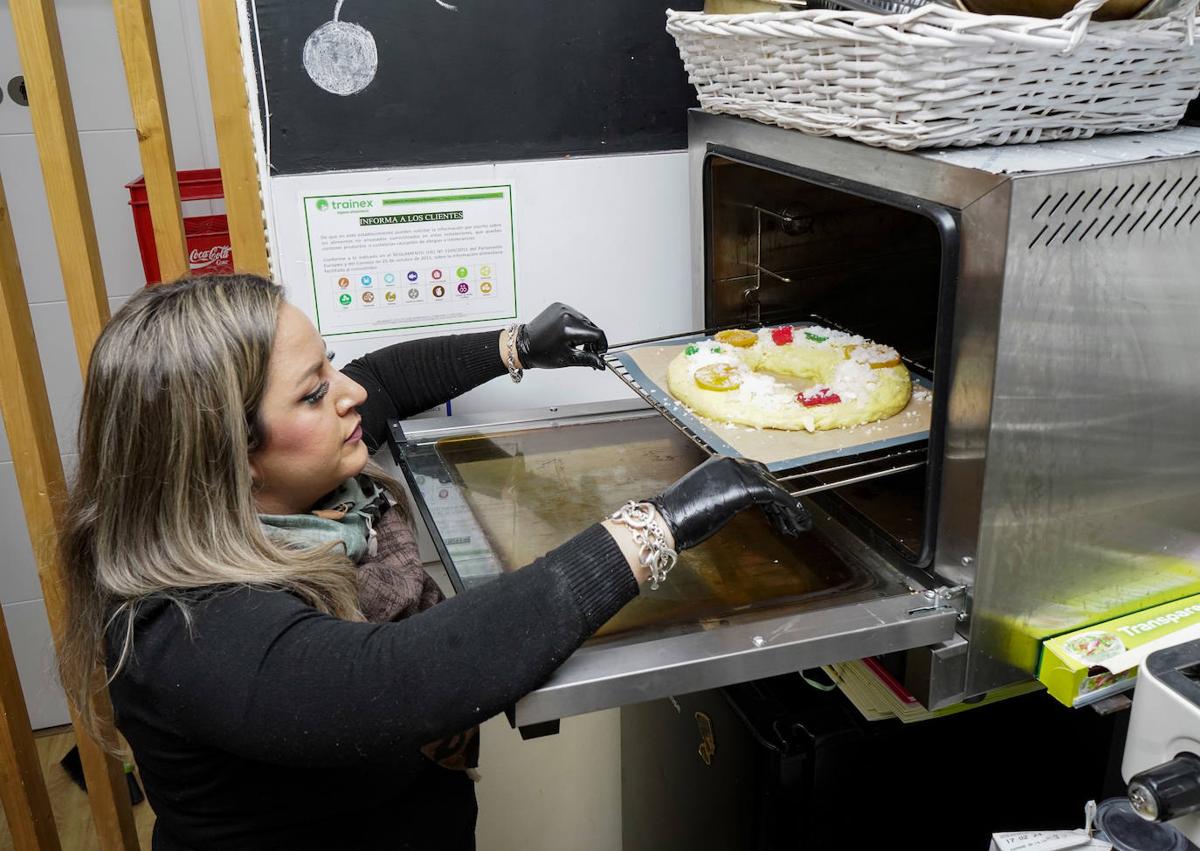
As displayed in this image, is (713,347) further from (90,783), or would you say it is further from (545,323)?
(90,783)

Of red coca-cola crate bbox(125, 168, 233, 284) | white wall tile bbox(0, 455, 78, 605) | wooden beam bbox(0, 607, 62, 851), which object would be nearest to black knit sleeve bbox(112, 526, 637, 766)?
wooden beam bbox(0, 607, 62, 851)

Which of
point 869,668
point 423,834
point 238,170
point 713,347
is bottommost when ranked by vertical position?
point 423,834

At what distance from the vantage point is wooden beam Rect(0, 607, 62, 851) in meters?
1.67

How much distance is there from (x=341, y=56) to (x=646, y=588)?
2.73 feet

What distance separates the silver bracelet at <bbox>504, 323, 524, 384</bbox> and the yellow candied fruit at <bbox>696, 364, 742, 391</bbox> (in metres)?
0.30

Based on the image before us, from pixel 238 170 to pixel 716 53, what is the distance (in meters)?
0.67

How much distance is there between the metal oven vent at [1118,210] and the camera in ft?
2.98

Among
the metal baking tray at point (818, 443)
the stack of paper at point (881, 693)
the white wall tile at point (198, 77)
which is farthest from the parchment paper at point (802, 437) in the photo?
the white wall tile at point (198, 77)

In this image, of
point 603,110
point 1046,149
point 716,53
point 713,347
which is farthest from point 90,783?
point 1046,149

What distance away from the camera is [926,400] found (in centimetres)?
129

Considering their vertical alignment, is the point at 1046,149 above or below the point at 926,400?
above

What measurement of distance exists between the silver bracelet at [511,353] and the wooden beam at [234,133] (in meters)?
0.36

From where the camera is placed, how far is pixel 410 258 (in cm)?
151

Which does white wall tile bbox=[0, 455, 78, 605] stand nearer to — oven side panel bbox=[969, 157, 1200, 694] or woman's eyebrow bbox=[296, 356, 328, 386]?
woman's eyebrow bbox=[296, 356, 328, 386]
